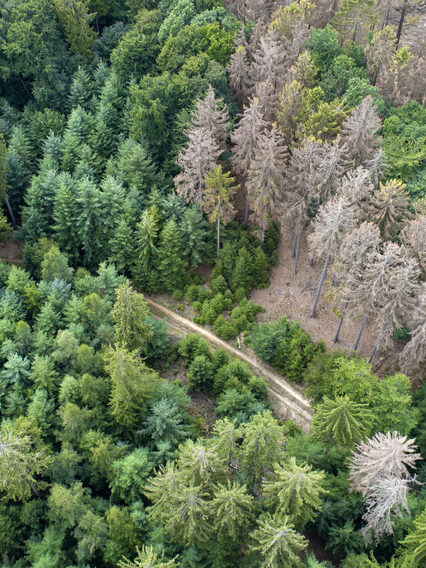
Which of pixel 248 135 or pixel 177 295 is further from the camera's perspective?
pixel 177 295

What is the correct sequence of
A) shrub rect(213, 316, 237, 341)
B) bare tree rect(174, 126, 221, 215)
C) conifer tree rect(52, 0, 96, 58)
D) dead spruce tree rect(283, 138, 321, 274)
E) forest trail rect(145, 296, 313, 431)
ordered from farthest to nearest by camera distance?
conifer tree rect(52, 0, 96, 58) → shrub rect(213, 316, 237, 341) → bare tree rect(174, 126, 221, 215) → forest trail rect(145, 296, 313, 431) → dead spruce tree rect(283, 138, 321, 274)

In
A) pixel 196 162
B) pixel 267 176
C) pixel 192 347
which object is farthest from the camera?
pixel 196 162

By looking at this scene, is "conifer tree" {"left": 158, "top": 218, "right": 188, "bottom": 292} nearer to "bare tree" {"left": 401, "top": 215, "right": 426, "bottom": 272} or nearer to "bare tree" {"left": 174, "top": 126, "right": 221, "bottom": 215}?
"bare tree" {"left": 174, "top": 126, "right": 221, "bottom": 215}

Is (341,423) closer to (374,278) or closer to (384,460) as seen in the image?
(384,460)

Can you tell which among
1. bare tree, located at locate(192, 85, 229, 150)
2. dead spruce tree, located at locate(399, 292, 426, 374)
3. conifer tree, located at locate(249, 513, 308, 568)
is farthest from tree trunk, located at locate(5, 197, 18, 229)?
conifer tree, located at locate(249, 513, 308, 568)

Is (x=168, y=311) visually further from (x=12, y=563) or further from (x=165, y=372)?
(x=12, y=563)

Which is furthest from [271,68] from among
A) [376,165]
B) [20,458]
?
[20,458]

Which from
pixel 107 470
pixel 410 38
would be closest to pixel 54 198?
pixel 107 470
